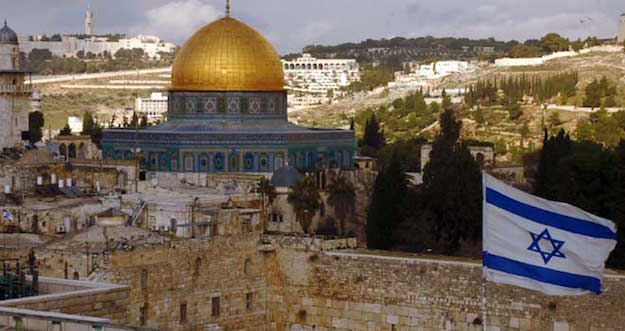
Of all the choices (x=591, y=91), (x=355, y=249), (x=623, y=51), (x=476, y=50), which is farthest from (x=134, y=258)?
(x=476, y=50)

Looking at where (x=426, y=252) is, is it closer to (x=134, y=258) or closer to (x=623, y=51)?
(x=134, y=258)

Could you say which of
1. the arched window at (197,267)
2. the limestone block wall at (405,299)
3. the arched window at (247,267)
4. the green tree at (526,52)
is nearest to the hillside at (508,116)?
the green tree at (526,52)

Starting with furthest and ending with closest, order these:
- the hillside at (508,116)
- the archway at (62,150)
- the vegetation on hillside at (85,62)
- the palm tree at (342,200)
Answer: the vegetation on hillside at (85,62), the hillside at (508,116), the archway at (62,150), the palm tree at (342,200)

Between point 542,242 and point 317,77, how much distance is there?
521ft

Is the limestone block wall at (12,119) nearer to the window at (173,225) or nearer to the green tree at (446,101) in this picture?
the window at (173,225)

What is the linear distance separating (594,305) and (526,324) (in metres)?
1.22

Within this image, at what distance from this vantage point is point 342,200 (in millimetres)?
37625

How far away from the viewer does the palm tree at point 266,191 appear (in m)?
35.2

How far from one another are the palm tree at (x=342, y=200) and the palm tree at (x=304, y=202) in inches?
20.7

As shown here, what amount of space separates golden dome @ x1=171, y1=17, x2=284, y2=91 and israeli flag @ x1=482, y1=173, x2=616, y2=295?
76.3 feet

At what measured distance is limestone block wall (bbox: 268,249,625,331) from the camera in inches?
1013

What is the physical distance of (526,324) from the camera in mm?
26203

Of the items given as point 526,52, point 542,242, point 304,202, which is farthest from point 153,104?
point 542,242

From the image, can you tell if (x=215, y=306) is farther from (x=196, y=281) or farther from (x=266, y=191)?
(x=266, y=191)
